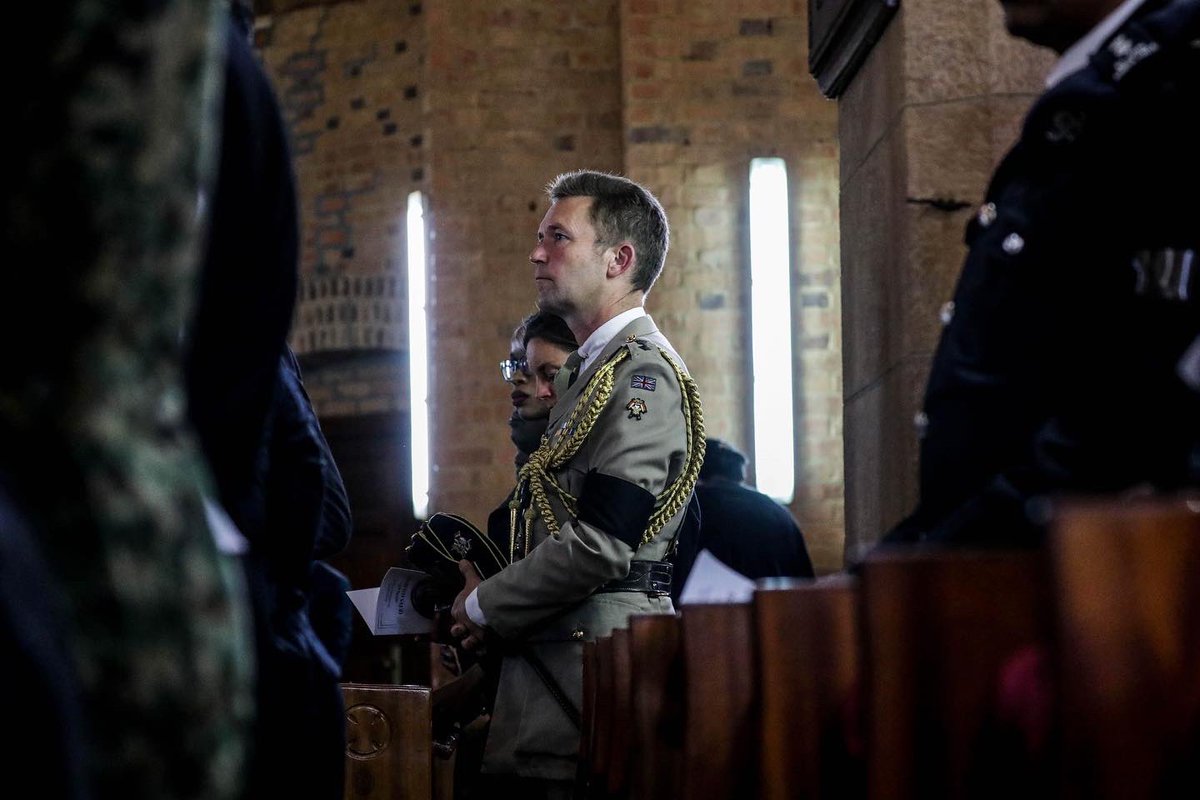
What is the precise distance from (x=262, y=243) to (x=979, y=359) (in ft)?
2.58

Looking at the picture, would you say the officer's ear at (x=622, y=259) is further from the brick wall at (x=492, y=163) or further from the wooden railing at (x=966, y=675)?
the brick wall at (x=492, y=163)

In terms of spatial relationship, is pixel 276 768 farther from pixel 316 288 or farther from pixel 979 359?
pixel 316 288

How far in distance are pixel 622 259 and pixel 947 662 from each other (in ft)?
7.06

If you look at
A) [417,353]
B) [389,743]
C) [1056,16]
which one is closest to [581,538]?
[389,743]

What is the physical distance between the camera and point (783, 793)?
4.74 feet

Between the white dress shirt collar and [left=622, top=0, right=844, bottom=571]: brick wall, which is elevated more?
[left=622, top=0, right=844, bottom=571]: brick wall

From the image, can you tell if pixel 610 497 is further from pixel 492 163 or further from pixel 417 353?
pixel 417 353

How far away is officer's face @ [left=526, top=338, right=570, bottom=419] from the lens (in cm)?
411

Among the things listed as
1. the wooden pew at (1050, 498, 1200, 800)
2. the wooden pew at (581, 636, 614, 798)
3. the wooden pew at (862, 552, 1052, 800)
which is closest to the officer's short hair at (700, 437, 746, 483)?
the wooden pew at (581, 636, 614, 798)

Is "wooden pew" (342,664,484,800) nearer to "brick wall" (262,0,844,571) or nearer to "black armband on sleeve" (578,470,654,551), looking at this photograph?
"black armband on sleeve" (578,470,654,551)

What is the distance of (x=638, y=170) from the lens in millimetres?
8695

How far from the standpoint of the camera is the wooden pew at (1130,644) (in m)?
0.91

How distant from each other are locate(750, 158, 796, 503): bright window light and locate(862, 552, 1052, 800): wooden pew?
748cm

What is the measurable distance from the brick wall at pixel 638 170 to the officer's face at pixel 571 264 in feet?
17.4
